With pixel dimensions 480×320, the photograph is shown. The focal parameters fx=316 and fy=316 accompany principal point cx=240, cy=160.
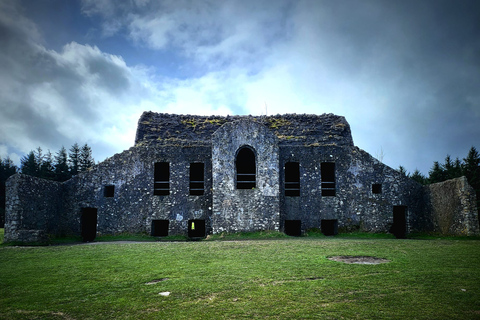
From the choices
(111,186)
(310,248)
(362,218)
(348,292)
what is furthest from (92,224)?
(348,292)

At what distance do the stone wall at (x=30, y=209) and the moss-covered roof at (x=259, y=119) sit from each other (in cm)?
613

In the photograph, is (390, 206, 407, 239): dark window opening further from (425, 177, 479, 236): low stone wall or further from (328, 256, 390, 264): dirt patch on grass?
(328, 256, 390, 264): dirt patch on grass

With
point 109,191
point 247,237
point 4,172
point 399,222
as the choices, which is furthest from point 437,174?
point 4,172

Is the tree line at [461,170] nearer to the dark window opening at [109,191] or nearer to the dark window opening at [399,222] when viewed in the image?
the dark window opening at [399,222]

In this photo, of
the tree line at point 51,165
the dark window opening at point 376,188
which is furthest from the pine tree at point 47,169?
the dark window opening at point 376,188

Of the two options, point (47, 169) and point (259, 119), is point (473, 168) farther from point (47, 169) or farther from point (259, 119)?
point (47, 169)

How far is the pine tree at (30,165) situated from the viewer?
138 feet

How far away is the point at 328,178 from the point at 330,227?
3.34 m

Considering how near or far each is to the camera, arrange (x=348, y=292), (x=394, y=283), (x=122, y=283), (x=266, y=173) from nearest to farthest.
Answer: (x=348, y=292) < (x=394, y=283) < (x=122, y=283) < (x=266, y=173)

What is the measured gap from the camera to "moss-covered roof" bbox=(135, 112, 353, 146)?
20.2m

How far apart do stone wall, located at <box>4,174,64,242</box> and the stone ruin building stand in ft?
0.31

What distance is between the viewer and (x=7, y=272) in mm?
7965

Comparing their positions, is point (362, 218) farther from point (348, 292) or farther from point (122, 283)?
point (122, 283)

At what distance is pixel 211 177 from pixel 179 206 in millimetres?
2443
